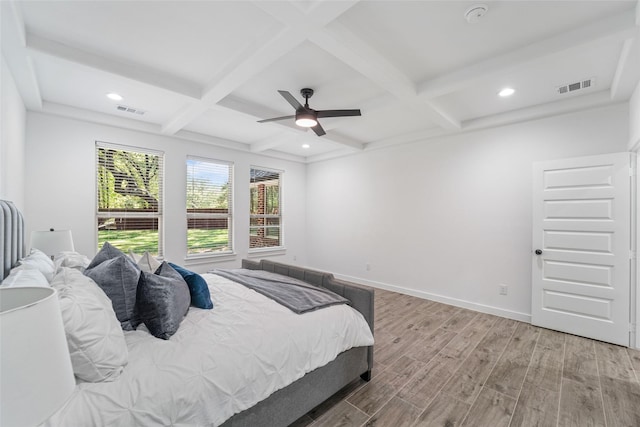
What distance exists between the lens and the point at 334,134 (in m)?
4.64

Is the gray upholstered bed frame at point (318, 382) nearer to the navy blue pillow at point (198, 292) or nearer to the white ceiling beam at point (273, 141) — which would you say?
the navy blue pillow at point (198, 292)

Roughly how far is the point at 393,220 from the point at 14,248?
460 centimetres

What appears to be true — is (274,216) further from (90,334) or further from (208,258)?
(90,334)

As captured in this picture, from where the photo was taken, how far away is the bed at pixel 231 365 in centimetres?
117

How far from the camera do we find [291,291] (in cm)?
239

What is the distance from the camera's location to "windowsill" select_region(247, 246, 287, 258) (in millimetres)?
5522

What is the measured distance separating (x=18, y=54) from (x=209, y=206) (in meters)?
3.05

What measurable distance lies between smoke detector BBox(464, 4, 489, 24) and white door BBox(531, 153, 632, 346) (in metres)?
2.31

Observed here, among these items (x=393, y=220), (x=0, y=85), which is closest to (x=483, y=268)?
(x=393, y=220)

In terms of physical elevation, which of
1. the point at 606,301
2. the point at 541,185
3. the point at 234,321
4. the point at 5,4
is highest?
the point at 5,4

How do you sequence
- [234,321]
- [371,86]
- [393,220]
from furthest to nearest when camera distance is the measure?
[393,220], [371,86], [234,321]

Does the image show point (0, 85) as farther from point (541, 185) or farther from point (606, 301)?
point (606, 301)

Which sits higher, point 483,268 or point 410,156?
point 410,156

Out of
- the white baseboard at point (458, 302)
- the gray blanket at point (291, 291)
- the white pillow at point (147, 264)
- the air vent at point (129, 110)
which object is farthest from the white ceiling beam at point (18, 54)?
the white baseboard at point (458, 302)
